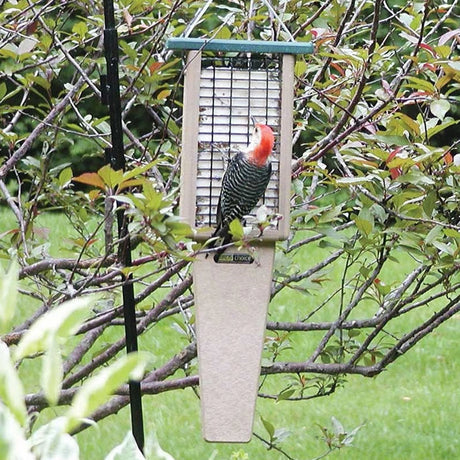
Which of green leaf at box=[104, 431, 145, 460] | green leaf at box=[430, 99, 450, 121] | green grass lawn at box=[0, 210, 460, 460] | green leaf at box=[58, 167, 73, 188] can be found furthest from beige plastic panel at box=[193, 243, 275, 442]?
green grass lawn at box=[0, 210, 460, 460]

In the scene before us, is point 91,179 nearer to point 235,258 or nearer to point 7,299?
point 235,258

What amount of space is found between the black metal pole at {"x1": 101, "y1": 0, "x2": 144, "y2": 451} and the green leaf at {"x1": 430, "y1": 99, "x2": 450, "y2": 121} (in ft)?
2.16

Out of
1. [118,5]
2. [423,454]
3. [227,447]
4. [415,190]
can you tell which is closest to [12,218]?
[227,447]

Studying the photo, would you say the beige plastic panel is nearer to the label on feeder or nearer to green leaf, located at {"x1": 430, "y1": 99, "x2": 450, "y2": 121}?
the label on feeder

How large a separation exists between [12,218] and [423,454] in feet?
13.2

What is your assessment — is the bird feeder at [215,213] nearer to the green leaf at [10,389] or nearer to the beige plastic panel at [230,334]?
the beige plastic panel at [230,334]

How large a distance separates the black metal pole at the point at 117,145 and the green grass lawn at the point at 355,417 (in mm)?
1626

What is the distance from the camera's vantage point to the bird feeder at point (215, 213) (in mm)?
1646

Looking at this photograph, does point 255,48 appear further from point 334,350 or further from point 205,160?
point 334,350

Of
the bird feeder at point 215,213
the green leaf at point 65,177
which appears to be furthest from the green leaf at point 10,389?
the green leaf at point 65,177

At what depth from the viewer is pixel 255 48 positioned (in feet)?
5.17

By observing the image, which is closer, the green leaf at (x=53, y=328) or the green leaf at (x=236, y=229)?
the green leaf at (x=53, y=328)

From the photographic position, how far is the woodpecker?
147 cm

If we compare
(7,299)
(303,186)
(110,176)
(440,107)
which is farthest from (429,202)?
(7,299)
